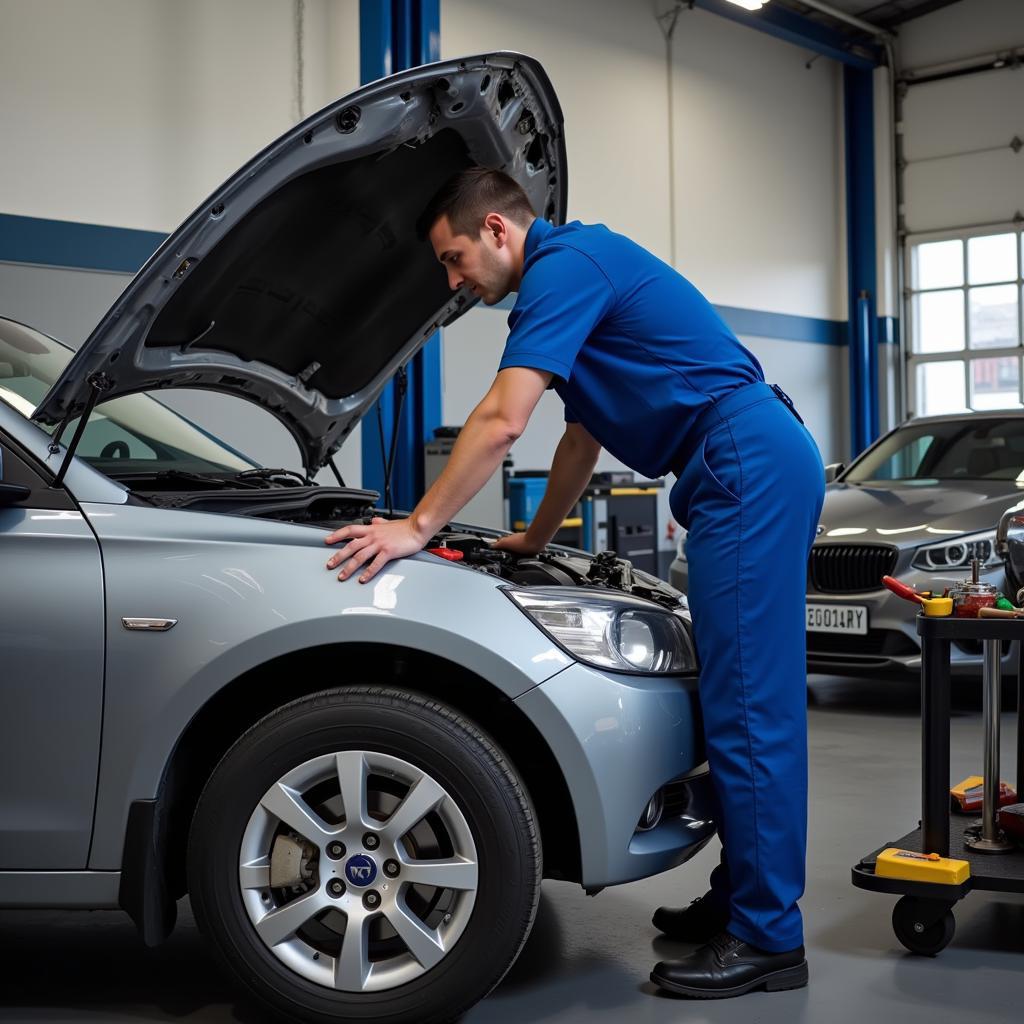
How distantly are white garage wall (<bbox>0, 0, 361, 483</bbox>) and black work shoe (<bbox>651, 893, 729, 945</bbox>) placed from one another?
19.5 ft

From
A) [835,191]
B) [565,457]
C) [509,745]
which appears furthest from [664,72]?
[509,745]

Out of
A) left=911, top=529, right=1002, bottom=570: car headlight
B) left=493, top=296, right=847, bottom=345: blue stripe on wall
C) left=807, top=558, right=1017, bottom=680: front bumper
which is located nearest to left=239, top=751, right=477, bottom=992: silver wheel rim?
left=807, top=558, right=1017, bottom=680: front bumper

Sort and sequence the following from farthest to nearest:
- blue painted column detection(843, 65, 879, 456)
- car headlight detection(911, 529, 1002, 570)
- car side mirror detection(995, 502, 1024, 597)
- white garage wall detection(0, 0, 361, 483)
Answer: blue painted column detection(843, 65, 879, 456)
white garage wall detection(0, 0, 361, 483)
car headlight detection(911, 529, 1002, 570)
car side mirror detection(995, 502, 1024, 597)

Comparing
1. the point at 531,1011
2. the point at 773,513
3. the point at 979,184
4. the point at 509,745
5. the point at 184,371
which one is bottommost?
the point at 531,1011

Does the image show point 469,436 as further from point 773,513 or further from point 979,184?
point 979,184

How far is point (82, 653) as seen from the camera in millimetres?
2111

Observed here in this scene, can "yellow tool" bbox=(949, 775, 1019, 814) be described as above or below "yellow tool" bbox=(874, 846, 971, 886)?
above

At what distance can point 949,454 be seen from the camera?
20.3ft

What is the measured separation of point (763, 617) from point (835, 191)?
44.6 ft

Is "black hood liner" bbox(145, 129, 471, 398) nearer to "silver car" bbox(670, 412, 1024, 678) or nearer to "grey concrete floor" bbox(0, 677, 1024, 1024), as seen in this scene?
"grey concrete floor" bbox(0, 677, 1024, 1024)

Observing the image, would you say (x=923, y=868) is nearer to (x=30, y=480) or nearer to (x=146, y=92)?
(x=30, y=480)

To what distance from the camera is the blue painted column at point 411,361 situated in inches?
339

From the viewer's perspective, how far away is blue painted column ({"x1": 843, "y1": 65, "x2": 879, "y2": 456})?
14578 mm

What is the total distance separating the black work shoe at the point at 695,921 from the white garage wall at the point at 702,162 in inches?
309
